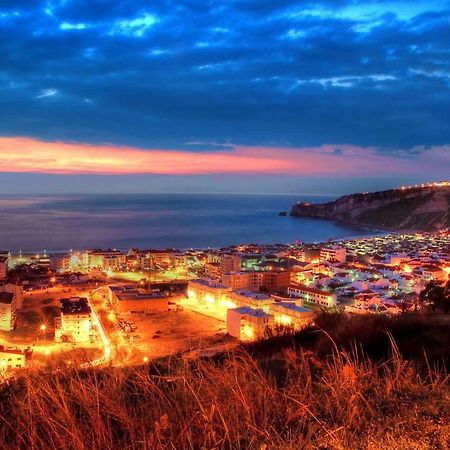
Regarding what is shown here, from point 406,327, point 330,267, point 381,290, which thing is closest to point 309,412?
point 406,327

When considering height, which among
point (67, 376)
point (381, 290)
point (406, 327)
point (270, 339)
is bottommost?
point (381, 290)

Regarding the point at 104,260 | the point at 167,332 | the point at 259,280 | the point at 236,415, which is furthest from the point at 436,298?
the point at 104,260

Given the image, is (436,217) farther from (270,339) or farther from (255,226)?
(270,339)

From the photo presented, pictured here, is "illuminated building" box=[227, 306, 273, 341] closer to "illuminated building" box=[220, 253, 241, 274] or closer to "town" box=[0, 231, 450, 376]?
"town" box=[0, 231, 450, 376]

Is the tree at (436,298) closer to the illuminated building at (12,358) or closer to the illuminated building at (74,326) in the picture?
the illuminated building at (12,358)

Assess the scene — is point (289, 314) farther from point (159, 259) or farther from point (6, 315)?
point (159, 259)

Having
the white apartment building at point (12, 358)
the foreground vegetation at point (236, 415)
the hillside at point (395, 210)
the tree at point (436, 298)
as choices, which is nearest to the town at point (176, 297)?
the white apartment building at point (12, 358)
